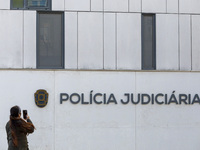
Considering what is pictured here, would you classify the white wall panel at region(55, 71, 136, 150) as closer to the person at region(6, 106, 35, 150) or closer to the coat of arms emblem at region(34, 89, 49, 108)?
the coat of arms emblem at region(34, 89, 49, 108)

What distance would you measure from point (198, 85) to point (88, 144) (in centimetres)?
383

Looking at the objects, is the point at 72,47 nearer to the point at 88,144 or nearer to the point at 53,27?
the point at 53,27

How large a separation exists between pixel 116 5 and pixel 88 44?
147cm

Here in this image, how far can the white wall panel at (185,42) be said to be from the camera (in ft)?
50.5

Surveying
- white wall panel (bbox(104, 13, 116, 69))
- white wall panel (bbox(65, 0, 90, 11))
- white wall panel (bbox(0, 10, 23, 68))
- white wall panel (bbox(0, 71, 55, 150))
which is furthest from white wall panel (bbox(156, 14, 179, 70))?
white wall panel (bbox(0, 10, 23, 68))

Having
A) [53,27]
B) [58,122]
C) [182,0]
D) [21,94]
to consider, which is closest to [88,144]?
[58,122]

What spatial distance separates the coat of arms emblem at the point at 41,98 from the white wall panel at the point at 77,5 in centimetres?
262

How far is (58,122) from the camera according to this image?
14.8 metres

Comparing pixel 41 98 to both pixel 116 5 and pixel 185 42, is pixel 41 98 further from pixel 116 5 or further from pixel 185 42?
pixel 185 42

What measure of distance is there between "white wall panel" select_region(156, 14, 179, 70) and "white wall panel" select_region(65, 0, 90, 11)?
2211 millimetres

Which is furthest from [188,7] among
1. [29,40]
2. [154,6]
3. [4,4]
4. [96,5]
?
[4,4]

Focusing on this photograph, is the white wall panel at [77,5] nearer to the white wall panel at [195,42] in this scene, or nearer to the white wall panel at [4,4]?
the white wall panel at [4,4]

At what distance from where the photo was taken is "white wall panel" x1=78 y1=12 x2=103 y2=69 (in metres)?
15.0

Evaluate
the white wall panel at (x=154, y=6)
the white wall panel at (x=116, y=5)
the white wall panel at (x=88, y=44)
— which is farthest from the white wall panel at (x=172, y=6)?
the white wall panel at (x=88, y=44)
